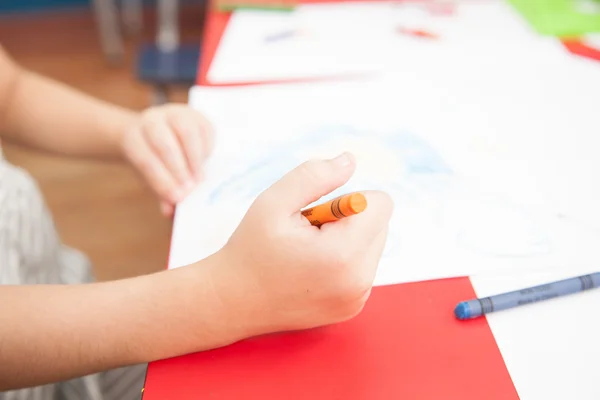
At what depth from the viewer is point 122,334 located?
380 mm

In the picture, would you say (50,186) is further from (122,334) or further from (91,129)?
(122,334)

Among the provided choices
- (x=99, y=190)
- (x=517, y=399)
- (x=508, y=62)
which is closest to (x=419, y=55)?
(x=508, y=62)

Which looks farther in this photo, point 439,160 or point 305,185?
point 439,160

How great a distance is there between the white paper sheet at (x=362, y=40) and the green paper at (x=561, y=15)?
0.06ft

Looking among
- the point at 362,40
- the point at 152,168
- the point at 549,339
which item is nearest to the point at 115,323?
the point at 152,168

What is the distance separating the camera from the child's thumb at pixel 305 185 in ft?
1.20

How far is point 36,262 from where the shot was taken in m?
0.60

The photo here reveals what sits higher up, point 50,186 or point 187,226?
point 187,226

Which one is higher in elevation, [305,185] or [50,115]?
[305,185]

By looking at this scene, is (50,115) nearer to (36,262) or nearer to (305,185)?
(36,262)

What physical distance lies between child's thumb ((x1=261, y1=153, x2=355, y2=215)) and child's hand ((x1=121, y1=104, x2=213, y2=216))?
0.52 ft

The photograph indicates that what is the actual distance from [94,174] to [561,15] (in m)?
1.29

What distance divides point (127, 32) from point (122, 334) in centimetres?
217

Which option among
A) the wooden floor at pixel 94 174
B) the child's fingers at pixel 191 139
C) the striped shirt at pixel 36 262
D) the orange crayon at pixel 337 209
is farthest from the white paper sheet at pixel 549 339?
the wooden floor at pixel 94 174
